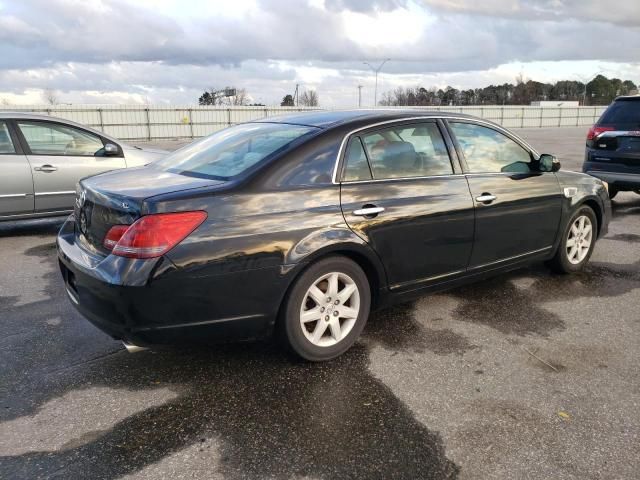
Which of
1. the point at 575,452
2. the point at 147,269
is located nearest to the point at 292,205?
the point at 147,269

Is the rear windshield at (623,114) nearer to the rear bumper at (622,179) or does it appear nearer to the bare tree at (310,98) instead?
the rear bumper at (622,179)

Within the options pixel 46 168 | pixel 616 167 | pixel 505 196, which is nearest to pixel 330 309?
pixel 505 196

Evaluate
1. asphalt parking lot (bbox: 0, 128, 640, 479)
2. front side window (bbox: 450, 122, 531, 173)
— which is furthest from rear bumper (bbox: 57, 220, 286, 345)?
front side window (bbox: 450, 122, 531, 173)

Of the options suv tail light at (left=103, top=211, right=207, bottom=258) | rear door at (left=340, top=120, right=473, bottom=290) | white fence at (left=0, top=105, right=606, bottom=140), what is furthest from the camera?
white fence at (left=0, top=105, right=606, bottom=140)

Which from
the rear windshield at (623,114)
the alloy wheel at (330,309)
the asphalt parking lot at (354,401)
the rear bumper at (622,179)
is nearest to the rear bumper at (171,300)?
the alloy wheel at (330,309)

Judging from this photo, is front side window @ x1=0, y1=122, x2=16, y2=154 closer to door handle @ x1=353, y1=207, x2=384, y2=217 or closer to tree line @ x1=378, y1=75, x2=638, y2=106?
door handle @ x1=353, y1=207, x2=384, y2=217

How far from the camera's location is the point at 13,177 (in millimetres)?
6707

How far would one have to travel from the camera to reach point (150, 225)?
2.85 metres

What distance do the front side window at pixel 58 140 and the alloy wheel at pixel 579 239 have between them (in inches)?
229

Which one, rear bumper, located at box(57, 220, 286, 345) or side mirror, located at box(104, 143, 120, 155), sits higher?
side mirror, located at box(104, 143, 120, 155)

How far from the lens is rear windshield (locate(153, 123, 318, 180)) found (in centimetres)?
342

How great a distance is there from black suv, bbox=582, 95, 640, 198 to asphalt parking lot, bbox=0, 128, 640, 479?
4.32 m

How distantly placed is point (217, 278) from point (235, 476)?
0.99 m

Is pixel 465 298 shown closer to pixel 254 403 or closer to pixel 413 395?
pixel 413 395
